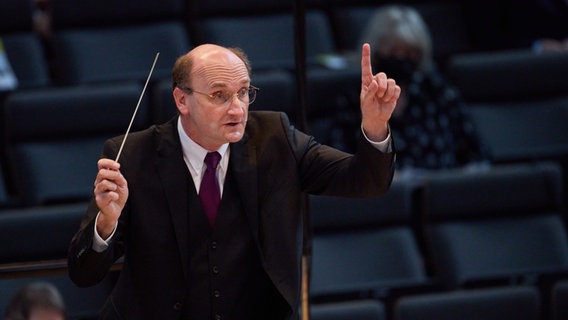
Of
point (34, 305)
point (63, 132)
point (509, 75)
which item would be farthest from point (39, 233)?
point (509, 75)

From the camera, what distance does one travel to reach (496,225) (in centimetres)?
178

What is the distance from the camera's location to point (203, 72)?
38.5 inches

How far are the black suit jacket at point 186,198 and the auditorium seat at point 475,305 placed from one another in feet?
2.06

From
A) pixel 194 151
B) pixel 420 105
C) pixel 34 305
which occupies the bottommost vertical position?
pixel 34 305

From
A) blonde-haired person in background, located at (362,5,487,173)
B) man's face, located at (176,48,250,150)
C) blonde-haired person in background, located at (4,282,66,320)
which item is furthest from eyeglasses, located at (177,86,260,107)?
blonde-haired person in background, located at (362,5,487,173)

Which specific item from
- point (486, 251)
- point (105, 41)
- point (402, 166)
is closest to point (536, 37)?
point (402, 166)

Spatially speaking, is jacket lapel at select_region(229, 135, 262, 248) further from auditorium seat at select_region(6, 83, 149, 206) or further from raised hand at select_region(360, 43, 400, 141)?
auditorium seat at select_region(6, 83, 149, 206)

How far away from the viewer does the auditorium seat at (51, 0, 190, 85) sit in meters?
2.03

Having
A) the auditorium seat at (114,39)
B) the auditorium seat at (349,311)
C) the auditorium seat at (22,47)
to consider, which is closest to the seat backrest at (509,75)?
the auditorium seat at (114,39)

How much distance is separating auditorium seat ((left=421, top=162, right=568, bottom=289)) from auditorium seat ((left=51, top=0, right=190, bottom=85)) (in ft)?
1.90

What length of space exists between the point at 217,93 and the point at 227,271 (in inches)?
6.2

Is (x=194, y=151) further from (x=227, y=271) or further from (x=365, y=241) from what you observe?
(x=365, y=241)

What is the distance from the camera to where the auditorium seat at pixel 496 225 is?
5.64 feet

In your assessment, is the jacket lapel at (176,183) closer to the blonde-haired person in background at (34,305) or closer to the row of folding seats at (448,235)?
the blonde-haired person in background at (34,305)
